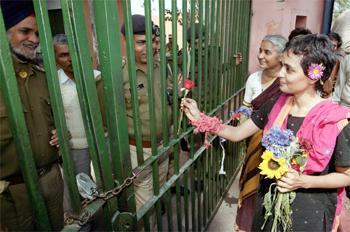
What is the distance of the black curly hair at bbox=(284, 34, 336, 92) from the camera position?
154 cm

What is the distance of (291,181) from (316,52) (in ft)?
2.47

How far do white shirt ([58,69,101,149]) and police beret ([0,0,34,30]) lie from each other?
71 cm

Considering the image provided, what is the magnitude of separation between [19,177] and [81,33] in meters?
1.13

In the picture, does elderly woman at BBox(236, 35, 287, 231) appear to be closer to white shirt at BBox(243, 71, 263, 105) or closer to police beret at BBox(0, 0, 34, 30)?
white shirt at BBox(243, 71, 263, 105)

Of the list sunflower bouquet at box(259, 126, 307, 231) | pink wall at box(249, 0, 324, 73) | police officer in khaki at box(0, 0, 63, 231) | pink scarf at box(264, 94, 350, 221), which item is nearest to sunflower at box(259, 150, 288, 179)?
sunflower bouquet at box(259, 126, 307, 231)

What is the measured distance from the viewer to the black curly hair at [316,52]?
5.05ft

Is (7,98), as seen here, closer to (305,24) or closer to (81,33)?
(81,33)

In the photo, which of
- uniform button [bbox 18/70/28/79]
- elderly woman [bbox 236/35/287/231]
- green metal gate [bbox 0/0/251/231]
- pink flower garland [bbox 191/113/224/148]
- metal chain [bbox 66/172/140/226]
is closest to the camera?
green metal gate [bbox 0/0/251/231]

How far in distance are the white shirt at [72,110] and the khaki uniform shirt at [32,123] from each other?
0.46 metres

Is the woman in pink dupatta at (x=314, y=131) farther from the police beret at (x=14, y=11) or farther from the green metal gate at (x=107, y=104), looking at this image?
the police beret at (x=14, y=11)

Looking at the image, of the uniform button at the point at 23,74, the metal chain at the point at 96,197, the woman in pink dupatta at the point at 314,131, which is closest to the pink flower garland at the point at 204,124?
the woman in pink dupatta at the point at 314,131

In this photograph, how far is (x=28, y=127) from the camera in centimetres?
158

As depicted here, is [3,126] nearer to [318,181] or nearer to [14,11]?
[14,11]

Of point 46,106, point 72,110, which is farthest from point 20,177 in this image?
point 72,110
